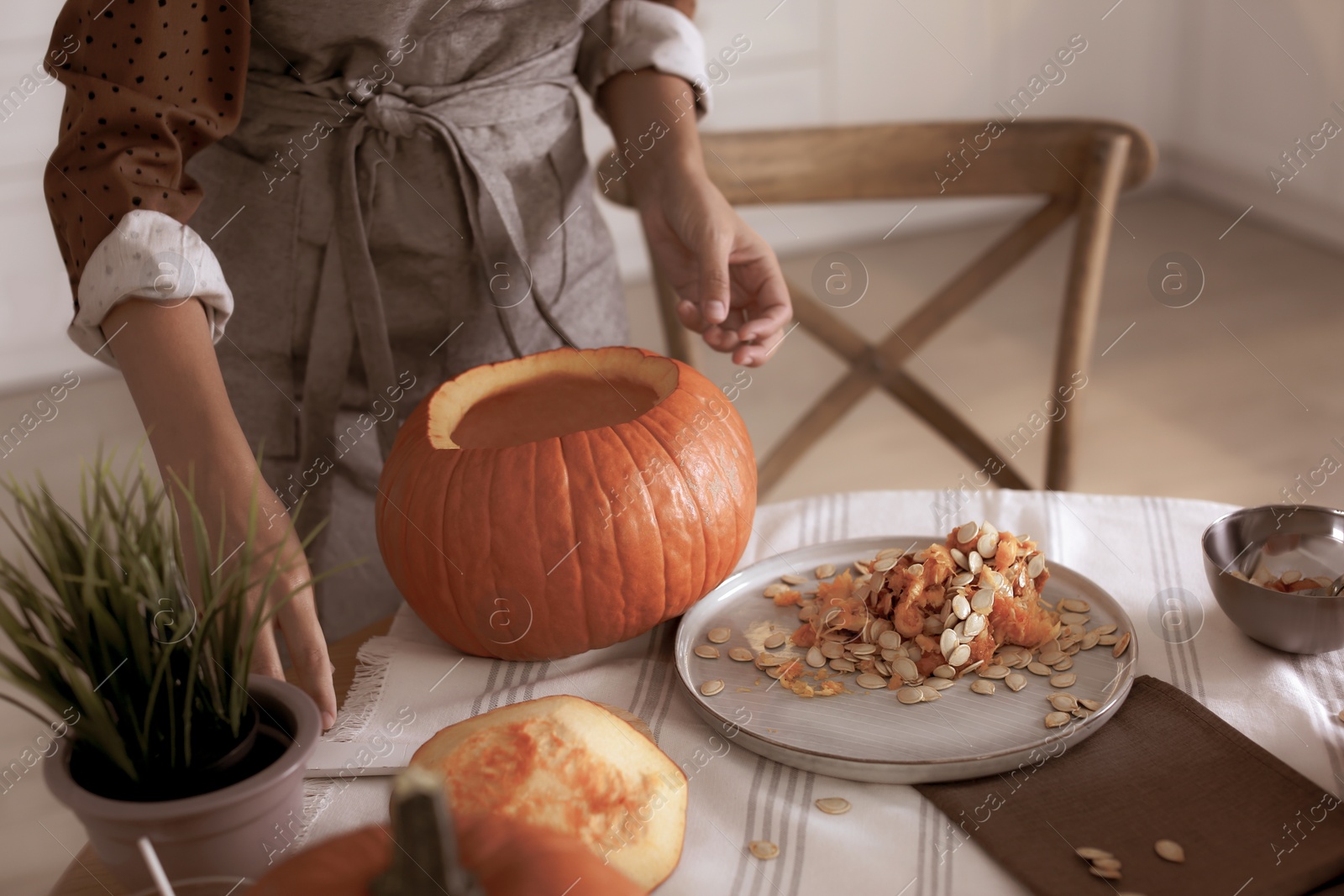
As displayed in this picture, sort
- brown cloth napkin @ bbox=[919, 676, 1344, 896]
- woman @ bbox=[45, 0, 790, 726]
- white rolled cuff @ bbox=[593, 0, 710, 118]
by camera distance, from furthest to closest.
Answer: white rolled cuff @ bbox=[593, 0, 710, 118] < woman @ bbox=[45, 0, 790, 726] < brown cloth napkin @ bbox=[919, 676, 1344, 896]

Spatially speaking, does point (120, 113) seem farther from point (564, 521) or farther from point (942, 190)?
point (942, 190)

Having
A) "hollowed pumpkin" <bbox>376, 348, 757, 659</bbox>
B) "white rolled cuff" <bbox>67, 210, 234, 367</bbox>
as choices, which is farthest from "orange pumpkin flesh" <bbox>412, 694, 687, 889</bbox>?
"white rolled cuff" <bbox>67, 210, 234, 367</bbox>

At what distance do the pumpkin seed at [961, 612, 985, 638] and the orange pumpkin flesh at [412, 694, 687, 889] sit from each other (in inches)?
8.3

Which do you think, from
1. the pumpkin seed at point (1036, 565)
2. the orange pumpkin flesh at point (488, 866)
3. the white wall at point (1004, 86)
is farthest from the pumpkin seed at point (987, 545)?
the white wall at point (1004, 86)

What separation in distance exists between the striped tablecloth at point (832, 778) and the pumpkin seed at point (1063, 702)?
0.10 metres

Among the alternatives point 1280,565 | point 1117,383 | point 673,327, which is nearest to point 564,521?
point 1280,565

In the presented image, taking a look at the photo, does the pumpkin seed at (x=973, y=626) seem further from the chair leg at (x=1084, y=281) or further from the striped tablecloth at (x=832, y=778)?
the chair leg at (x=1084, y=281)

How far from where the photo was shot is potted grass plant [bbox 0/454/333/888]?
19.7 inches

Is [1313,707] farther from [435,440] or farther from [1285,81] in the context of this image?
[1285,81]

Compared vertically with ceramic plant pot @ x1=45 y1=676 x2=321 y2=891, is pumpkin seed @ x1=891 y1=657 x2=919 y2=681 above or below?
below

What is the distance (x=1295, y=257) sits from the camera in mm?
3283

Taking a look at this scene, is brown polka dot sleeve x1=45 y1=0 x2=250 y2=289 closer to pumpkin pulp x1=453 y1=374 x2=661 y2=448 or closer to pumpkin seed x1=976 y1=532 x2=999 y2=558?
pumpkin pulp x1=453 y1=374 x2=661 y2=448

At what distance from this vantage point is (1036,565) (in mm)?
764

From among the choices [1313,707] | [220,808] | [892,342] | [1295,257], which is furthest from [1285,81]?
[220,808]
